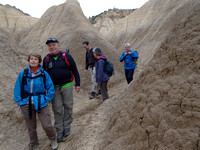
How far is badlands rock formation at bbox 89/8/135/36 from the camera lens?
32312 millimetres

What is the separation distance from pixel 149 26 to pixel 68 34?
11.4 meters

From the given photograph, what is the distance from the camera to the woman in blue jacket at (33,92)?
238cm

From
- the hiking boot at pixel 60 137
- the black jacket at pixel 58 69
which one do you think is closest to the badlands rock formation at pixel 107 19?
the black jacket at pixel 58 69

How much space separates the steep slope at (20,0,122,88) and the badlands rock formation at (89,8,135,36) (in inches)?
853

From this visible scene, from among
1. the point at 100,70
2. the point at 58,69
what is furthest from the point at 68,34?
the point at 58,69

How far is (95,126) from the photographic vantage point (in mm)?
2902

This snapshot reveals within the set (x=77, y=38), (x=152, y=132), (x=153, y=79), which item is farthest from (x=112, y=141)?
(x=77, y=38)

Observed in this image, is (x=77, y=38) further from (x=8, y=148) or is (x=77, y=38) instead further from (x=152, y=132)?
(x=152, y=132)

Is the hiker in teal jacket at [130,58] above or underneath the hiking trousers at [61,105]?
above

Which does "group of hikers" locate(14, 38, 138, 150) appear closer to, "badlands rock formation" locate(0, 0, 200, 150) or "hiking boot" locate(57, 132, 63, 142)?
"hiking boot" locate(57, 132, 63, 142)

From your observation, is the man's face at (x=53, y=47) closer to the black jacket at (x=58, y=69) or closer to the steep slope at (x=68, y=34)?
the black jacket at (x=58, y=69)

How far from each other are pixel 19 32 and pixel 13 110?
34.6 feet

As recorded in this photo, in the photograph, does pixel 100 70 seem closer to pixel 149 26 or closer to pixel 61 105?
pixel 61 105

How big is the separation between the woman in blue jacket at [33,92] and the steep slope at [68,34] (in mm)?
3998
